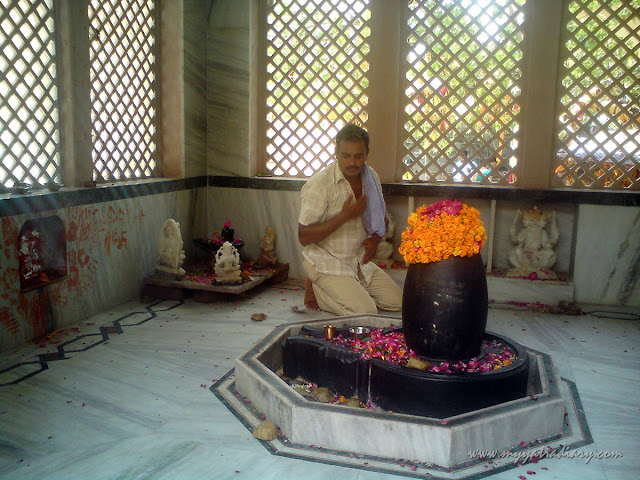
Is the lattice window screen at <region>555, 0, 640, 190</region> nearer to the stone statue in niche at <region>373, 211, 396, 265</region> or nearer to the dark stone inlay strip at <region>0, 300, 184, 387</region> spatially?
the stone statue in niche at <region>373, 211, 396, 265</region>

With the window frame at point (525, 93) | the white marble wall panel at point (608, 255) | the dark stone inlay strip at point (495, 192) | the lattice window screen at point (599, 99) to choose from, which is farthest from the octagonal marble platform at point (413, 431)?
the lattice window screen at point (599, 99)

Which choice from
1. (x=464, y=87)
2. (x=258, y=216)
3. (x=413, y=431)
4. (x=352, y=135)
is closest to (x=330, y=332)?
(x=413, y=431)

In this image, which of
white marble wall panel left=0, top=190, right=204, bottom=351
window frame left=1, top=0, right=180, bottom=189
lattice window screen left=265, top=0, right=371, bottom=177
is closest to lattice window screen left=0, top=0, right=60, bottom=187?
window frame left=1, top=0, right=180, bottom=189

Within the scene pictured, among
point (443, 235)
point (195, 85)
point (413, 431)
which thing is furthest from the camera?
point (195, 85)

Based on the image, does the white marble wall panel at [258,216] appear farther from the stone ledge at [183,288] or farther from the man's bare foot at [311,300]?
the man's bare foot at [311,300]

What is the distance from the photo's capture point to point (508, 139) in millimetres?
6379

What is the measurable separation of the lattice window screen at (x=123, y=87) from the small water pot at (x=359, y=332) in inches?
111

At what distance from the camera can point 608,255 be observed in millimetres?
5992

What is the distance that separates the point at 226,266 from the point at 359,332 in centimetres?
207

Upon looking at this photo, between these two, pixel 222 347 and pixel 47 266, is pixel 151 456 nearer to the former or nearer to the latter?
pixel 222 347

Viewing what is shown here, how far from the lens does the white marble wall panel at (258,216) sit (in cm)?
684

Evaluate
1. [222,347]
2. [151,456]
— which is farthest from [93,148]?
[151,456]

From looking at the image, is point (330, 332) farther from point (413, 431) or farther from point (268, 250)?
point (268, 250)

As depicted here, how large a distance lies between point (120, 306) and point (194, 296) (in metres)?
0.66
